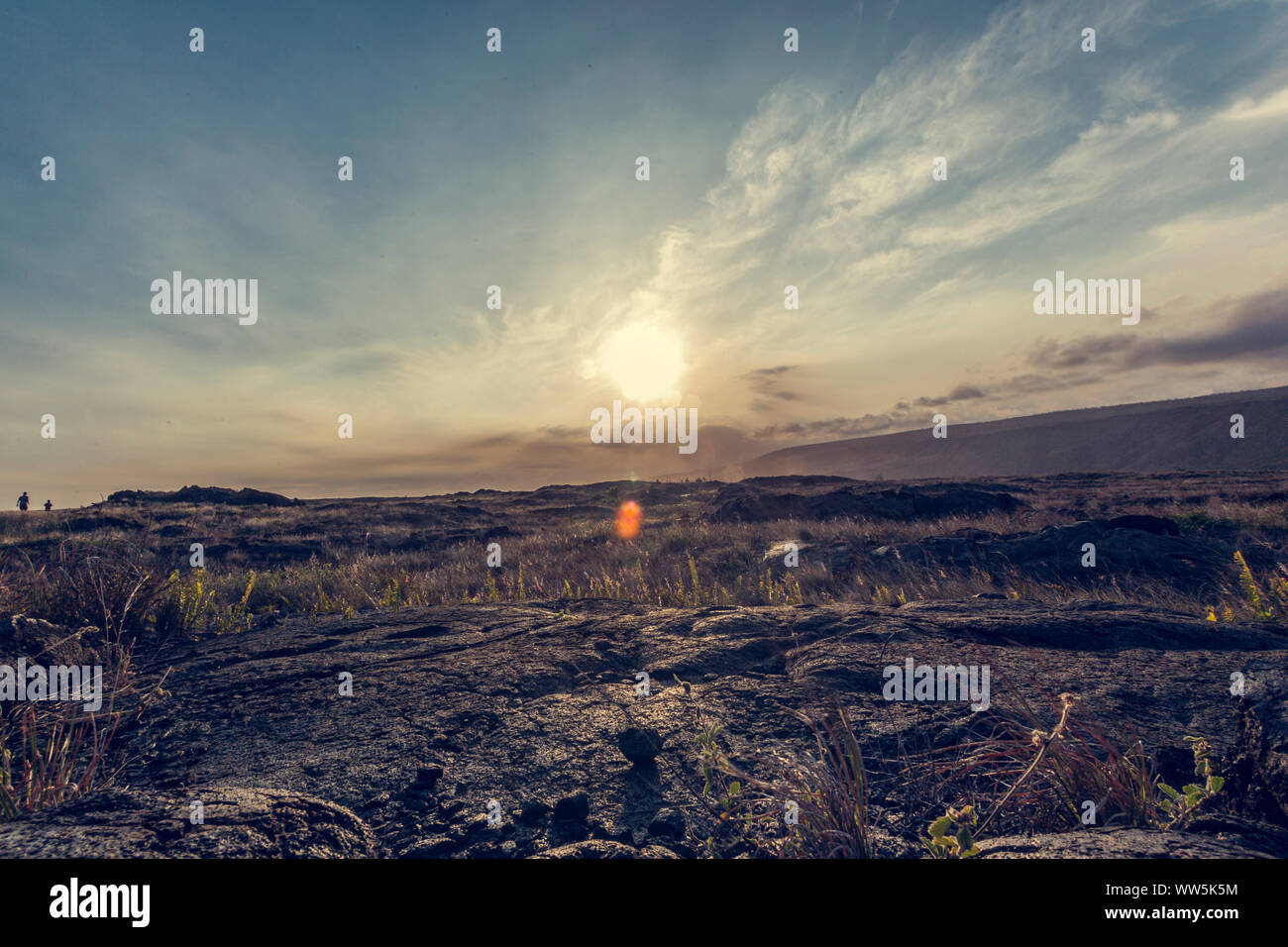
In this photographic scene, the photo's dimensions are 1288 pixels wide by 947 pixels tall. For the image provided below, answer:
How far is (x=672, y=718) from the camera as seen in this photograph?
3.46 m

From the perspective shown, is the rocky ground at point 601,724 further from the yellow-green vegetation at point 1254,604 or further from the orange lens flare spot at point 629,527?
the orange lens flare spot at point 629,527

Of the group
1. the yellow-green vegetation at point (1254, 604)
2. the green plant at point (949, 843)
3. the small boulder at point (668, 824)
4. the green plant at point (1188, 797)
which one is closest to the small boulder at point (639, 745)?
the small boulder at point (668, 824)

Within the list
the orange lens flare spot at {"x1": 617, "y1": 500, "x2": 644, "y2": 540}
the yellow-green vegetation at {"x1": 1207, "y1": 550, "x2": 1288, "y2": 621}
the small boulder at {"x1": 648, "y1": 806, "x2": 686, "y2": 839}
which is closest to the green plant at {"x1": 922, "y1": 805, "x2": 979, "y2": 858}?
the small boulder at {"x1": 648, "y1": 806, "x2": 686, "y2": 839}

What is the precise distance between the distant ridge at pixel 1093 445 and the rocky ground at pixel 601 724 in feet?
287

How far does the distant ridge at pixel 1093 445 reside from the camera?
88125mm

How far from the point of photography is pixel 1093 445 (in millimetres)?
113812

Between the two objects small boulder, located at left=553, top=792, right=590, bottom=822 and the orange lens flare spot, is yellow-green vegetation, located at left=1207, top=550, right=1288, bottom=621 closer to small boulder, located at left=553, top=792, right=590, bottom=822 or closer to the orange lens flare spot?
small boulder, located at left=553, top=792, right=590, bottom=822

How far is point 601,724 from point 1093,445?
457 feet

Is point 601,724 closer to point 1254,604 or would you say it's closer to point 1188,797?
point 1188,797

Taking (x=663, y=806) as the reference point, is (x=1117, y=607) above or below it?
above
